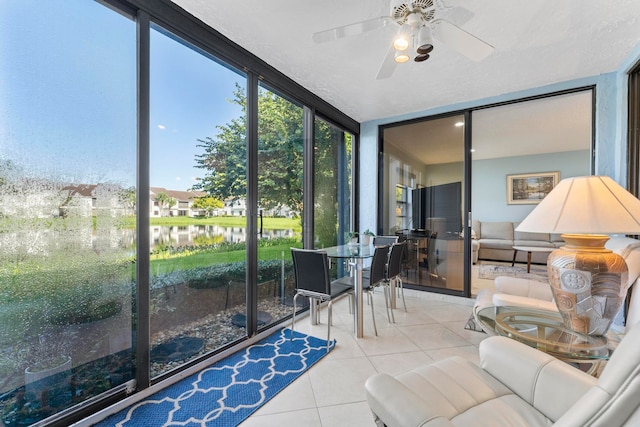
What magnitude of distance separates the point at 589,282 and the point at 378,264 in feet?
5.34

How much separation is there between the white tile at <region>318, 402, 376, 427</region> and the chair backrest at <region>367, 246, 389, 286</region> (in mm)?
1257

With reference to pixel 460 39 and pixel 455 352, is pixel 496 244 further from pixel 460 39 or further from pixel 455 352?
pixel 460 39

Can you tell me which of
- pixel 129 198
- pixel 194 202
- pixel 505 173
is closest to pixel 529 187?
pixel 505 173

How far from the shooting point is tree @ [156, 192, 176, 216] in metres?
1.98

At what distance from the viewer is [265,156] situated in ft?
9.23

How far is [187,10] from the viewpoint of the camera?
6.63 feet

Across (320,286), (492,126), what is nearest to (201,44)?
(320,286)

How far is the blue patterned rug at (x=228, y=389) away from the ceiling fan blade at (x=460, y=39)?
8.15ft

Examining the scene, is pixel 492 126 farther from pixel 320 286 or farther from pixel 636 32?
pixel 320 286

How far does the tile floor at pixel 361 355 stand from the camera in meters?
1.67

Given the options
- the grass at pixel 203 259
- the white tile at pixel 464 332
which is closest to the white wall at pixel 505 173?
the white tile at pixel 464 332

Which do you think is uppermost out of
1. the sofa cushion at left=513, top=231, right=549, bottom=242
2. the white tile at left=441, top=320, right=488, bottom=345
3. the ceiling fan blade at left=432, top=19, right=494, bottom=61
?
the ceiling fan blade at left=432, top=19, right=494, bottom=61

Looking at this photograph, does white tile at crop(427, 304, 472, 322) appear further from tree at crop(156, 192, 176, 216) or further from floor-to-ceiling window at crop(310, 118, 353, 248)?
tree at crop(156, 192, 176, 216)

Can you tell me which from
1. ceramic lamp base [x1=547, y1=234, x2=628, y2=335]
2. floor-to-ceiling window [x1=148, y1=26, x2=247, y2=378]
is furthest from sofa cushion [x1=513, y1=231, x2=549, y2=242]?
floor-to-ceiling window [x1=148, y1=26, x2=247, y2=378]
